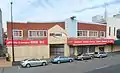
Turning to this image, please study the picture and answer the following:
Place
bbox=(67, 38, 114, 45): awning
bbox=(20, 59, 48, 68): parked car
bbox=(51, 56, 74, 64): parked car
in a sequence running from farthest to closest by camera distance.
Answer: bbox=(67, 38, 114, 45): awning < bbox=(51, 56, 74, 64): parked car < bbox=(20, 59, 48, 68): parked car

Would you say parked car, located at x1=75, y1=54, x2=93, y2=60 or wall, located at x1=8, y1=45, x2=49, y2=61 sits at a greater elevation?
wall, located at x1=8, y1=45, x2=49, y2=61

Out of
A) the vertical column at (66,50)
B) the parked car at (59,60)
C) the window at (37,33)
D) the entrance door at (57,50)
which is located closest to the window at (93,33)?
the vertical column at (66,50)

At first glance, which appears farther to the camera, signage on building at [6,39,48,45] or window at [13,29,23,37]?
window at [13,29,23,37]

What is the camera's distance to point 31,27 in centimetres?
4419

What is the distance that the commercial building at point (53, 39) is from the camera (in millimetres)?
39578

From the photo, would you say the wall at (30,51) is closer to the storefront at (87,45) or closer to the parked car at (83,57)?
the storefront at (87,45)

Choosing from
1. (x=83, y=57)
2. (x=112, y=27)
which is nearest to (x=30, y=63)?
(x=83, y=57)

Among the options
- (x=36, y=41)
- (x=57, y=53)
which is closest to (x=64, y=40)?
(x=57, y=53)

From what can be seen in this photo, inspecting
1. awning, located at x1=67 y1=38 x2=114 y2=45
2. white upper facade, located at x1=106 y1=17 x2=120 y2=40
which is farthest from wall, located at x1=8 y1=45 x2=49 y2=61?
white upper facade, located at x1=106 y1=17 x2=120 y2=40

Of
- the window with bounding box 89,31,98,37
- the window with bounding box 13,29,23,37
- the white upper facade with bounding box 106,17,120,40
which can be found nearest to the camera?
the window with bounding box 13,29,23,37

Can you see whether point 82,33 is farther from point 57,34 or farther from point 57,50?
point 57,50

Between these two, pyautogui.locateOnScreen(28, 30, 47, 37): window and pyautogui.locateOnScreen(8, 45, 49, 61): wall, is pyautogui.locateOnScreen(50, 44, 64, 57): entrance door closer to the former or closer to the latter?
pyautogui.locateOnScreen(8, 45, 49, 61): wall

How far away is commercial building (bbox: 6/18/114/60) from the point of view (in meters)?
39.6

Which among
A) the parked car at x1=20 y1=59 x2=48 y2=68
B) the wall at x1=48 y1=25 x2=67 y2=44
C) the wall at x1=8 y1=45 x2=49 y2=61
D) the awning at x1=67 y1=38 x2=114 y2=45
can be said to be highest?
the wall at x1=48 y1=25 x2=67 y2=44
